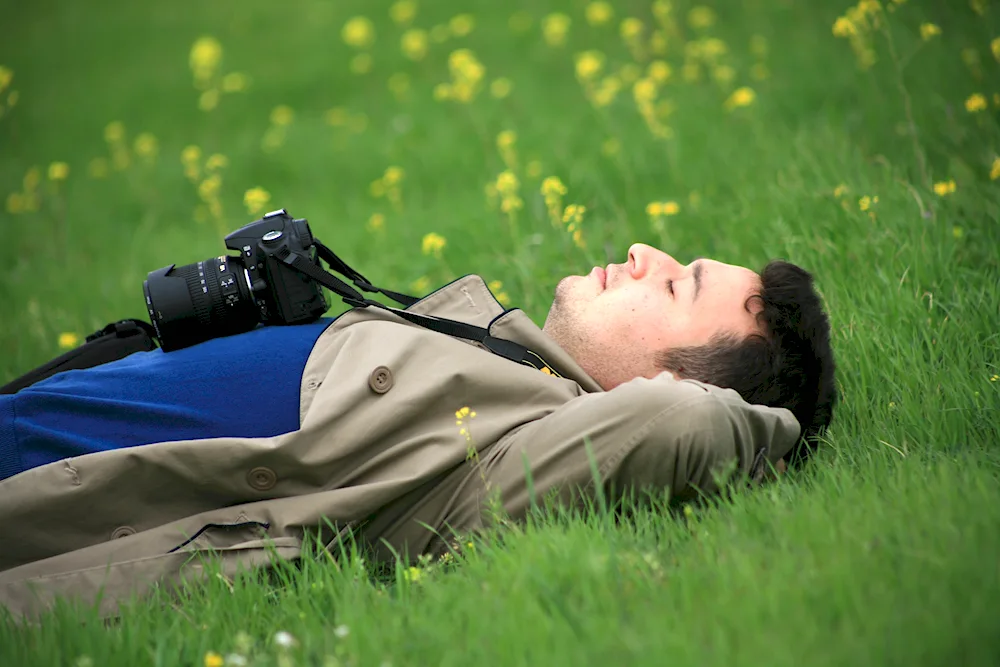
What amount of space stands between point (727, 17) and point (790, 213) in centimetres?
518

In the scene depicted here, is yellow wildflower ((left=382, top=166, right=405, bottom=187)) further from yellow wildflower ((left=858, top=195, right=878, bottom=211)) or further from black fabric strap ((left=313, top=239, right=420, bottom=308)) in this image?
yellow wildflower ((left=858, top=195, right=878, bottom=211))

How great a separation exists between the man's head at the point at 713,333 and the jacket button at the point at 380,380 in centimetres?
64

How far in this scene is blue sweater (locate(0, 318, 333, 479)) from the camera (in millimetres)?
2584

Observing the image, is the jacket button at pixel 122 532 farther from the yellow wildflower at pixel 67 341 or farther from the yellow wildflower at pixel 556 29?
the yellow wildflower at pixel 556 29

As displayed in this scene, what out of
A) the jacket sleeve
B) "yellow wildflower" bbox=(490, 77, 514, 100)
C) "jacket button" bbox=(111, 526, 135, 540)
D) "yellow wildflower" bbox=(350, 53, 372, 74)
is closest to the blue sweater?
"jacket button" bbox=(111, 526, 135, 540)

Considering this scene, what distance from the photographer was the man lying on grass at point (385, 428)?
2359 millimetres

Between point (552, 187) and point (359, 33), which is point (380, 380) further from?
point (359, 33)

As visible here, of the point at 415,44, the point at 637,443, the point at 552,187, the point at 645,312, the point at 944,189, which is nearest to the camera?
the point at 637,443

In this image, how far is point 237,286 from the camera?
293cm

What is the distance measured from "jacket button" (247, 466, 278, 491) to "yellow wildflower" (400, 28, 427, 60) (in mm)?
5615

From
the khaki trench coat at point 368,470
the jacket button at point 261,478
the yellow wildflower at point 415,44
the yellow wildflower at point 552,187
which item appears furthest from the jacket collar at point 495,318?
the yellow wildflower at point 415,44

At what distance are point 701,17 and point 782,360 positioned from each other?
624 centimetres

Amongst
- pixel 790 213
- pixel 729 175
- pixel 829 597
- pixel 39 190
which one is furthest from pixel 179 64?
pixel 829 597

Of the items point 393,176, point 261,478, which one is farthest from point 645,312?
point 393,176
